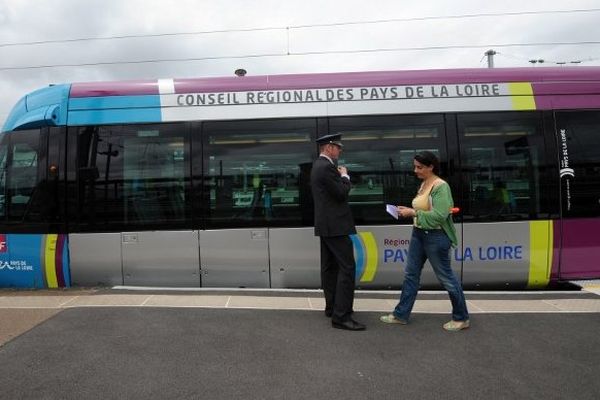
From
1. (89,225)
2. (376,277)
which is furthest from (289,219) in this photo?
(89,225)

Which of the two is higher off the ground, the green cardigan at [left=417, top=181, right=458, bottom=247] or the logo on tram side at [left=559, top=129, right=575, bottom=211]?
the logo on tram side at [left=559, top=129, right=575, bottom=211]

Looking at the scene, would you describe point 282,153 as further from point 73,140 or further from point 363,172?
point 73,140

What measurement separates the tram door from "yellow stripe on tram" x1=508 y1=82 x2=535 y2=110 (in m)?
0.40

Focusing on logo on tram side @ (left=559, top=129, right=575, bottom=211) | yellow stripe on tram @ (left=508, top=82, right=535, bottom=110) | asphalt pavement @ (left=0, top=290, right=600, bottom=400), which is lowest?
asphalt pavement @ (left=0, top=290, right=600, bottom=400)

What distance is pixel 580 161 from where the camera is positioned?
6410 mm

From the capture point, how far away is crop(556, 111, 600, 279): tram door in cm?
633

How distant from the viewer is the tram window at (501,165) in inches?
249

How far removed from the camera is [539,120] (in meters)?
6.37

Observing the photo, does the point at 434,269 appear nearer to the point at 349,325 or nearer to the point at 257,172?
the point at 349,325

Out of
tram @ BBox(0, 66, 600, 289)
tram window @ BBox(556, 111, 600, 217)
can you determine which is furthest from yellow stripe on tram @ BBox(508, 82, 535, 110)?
tram window @ BBox(556, 111, 600, 217)

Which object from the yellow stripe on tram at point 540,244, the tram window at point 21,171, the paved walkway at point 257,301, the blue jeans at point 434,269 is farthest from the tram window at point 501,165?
the tram window at point 21,171

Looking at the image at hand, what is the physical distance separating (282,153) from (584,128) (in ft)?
12.6

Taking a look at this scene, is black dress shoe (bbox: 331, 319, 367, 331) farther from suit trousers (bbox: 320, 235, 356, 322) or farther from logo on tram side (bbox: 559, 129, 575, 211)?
logo on tram side (bbox: 559, 129, 575, 211)

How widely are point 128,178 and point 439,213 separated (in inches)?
154
